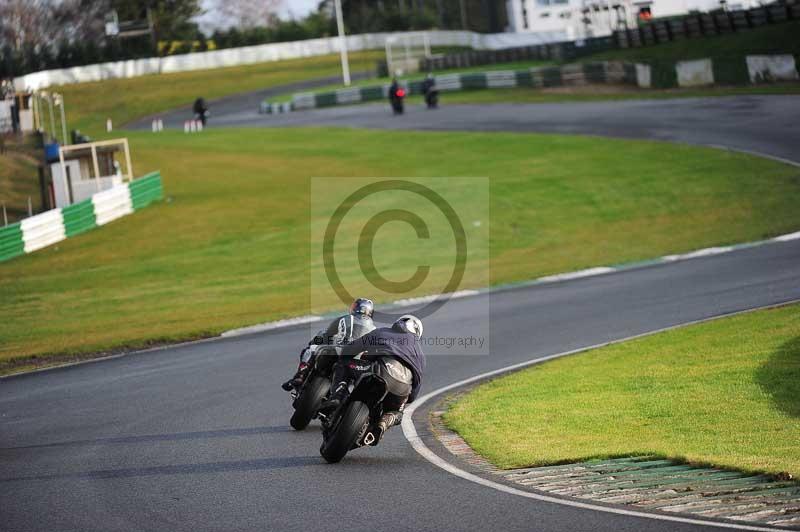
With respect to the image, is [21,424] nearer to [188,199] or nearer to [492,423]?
[492,423]

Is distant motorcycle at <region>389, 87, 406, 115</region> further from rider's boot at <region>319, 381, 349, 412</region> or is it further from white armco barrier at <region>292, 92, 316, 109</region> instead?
rider's boot at <region>319, 381, 349, 412</region>

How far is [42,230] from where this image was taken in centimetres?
3056

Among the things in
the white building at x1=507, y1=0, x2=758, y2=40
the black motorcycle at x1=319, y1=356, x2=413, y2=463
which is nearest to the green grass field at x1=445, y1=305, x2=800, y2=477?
the black motorcycle at x1=319, y1=356, x2=413, y2=463

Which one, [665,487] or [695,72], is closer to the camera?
[665,487]

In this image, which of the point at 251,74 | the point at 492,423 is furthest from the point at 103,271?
the point at 251,74

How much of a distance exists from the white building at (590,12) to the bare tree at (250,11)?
2136 inches

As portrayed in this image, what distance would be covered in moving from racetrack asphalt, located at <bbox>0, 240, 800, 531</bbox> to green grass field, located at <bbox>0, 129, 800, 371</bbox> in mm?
3696

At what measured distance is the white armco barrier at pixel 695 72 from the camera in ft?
158

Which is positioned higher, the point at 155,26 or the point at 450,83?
the point at 155,26

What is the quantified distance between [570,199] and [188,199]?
1312 centimetres

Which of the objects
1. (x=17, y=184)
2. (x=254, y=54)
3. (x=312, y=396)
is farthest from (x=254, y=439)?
(x=254, y=54)

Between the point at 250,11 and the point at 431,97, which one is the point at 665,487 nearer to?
the point at 431,97

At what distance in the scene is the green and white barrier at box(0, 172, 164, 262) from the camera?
29.4m

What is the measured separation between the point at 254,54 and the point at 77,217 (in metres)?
68.6
